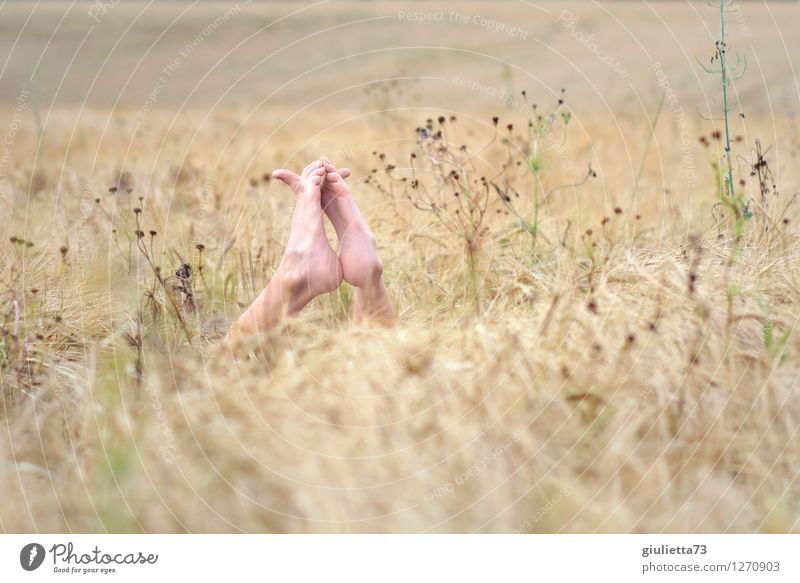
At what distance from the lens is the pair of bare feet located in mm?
2135

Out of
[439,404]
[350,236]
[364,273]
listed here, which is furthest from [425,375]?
[350,236]

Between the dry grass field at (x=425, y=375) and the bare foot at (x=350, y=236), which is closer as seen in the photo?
the dry grass field at (x=425, y=375)

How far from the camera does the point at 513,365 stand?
1858mm

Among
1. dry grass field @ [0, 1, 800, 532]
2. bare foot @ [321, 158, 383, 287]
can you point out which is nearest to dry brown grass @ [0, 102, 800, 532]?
dry grass field @ [0, 1, 800, 532]

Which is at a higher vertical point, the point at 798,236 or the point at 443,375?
the point at 798,236

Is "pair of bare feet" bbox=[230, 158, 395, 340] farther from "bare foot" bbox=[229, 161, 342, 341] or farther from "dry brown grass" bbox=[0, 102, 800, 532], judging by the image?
"dry brown grass" bbox=[0, 102, 800, 532]

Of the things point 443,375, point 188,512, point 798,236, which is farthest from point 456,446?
point 798,236

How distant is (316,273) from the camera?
219 cm

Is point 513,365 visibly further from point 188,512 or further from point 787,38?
point 787,38

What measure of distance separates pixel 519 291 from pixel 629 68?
8646mm

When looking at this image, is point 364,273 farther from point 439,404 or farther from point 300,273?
point 439,404

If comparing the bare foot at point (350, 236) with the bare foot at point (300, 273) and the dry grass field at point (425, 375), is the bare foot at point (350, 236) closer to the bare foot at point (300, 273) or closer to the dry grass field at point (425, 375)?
the bare foot at point (300, 273)

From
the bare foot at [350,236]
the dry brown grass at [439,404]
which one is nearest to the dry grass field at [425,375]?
the dry brown grass at [439,404]

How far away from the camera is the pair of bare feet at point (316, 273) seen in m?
2.13
